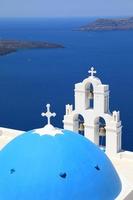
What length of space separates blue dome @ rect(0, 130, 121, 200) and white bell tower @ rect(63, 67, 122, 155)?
5.21 m

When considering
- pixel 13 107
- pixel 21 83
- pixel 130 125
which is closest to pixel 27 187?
pixel 130 125

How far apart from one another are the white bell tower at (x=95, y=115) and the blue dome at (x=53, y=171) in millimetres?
5214

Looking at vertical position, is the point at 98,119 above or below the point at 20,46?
above

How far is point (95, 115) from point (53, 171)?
22.1ft

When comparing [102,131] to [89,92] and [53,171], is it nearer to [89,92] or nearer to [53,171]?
[89,92]

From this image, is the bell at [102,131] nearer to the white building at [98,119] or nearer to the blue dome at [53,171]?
the white building at [98,119]

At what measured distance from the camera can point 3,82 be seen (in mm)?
86750

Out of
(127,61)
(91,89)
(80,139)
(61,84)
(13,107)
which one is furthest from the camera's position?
(127,61)

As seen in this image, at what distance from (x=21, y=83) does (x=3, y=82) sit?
5.55 meters

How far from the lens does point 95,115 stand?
20156 mm

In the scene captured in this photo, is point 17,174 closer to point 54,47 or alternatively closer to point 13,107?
point 13,107

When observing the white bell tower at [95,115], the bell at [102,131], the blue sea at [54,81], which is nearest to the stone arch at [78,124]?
the white bell tower at [95,115]

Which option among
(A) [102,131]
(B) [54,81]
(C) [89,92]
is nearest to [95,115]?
(A) [102,131]

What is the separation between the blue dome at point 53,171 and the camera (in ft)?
44.9
